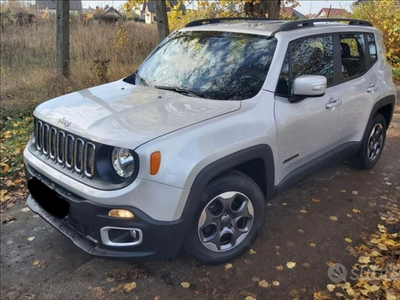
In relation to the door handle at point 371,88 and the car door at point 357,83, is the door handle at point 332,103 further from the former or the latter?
the door handle at point 371,88

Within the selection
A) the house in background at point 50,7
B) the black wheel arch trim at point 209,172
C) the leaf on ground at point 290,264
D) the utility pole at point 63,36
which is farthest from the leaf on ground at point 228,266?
the house in background at point 50,7

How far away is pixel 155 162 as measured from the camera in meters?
2.37

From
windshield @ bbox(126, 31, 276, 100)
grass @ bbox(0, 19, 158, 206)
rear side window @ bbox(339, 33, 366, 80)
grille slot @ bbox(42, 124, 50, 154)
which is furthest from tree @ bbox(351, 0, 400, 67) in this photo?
grille slot @ bbox(42, 124, 50, 154)

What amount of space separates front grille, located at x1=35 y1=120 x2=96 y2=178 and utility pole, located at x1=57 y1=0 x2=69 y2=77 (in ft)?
18.4

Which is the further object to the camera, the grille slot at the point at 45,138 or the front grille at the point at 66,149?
the grille slot at the point at 45,138

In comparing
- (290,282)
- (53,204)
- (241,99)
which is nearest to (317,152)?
(241,99)

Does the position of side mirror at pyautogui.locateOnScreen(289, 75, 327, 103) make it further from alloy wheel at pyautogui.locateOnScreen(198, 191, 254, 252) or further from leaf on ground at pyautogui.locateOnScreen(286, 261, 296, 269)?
leaf on ground at pyautogui.locateOnScreen(286, 261, 296, 269)

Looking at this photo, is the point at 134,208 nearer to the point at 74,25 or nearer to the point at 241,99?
the point at 241,99

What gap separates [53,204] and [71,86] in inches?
227

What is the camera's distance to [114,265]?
307cm

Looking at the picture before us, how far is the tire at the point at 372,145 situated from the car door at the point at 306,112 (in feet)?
2.94

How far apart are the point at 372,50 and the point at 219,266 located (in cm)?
321

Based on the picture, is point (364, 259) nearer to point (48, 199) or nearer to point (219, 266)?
point (219, 266)

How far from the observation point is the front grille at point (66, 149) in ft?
8.38
